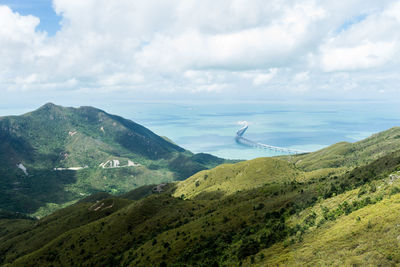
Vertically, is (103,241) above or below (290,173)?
below

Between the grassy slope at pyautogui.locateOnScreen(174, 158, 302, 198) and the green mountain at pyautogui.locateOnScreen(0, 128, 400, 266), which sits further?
the grassy slope at pyautogui.locateOnScreen(174, 158, 302, 198)

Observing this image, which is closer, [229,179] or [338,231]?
[338,231]

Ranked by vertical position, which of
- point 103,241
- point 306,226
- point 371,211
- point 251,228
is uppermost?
point 371,211

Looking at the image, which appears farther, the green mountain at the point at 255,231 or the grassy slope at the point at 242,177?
the grassy slope at the point at 242,177

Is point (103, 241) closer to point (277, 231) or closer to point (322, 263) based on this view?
point (277, 231)

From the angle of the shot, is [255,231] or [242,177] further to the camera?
[242,177]

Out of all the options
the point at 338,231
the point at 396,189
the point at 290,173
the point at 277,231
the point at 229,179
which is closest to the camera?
the point at 338,231

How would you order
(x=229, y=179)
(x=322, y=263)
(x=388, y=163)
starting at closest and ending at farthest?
(x=322, y=263), (x=388, y=163), (x=229, y=179)

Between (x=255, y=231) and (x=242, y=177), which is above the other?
(x=242, y=177)

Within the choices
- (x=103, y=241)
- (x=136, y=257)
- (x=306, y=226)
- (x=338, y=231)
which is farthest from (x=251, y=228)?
(x=103, y=241)
